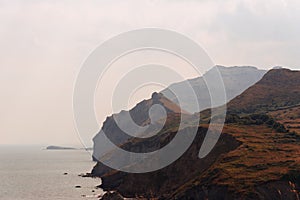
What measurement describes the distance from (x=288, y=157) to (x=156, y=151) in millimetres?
64789

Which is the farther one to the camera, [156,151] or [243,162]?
[156,151]

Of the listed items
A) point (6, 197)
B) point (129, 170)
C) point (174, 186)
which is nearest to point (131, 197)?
point (174, 186)

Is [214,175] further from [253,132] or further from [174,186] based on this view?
[253,132]

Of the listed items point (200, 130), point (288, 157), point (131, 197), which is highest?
point (200, 130)

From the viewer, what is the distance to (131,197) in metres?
160

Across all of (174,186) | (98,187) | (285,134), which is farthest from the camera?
(98,187)

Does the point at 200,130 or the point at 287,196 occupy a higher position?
the point at 200,130

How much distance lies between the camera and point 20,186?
191500mm

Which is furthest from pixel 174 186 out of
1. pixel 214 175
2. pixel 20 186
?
pixel 20 186

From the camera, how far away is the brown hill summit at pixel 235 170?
394 ft

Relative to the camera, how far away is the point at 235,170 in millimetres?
132500

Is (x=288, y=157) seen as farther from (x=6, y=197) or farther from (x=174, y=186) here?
(x=6, y=197)

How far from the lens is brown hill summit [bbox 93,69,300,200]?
4730 inches

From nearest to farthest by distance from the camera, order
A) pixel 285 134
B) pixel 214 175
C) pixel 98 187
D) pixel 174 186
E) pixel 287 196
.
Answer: pixel 287 196
pixel 214 175
pixel 174 186
pixel 285 134
pixel 98 187
